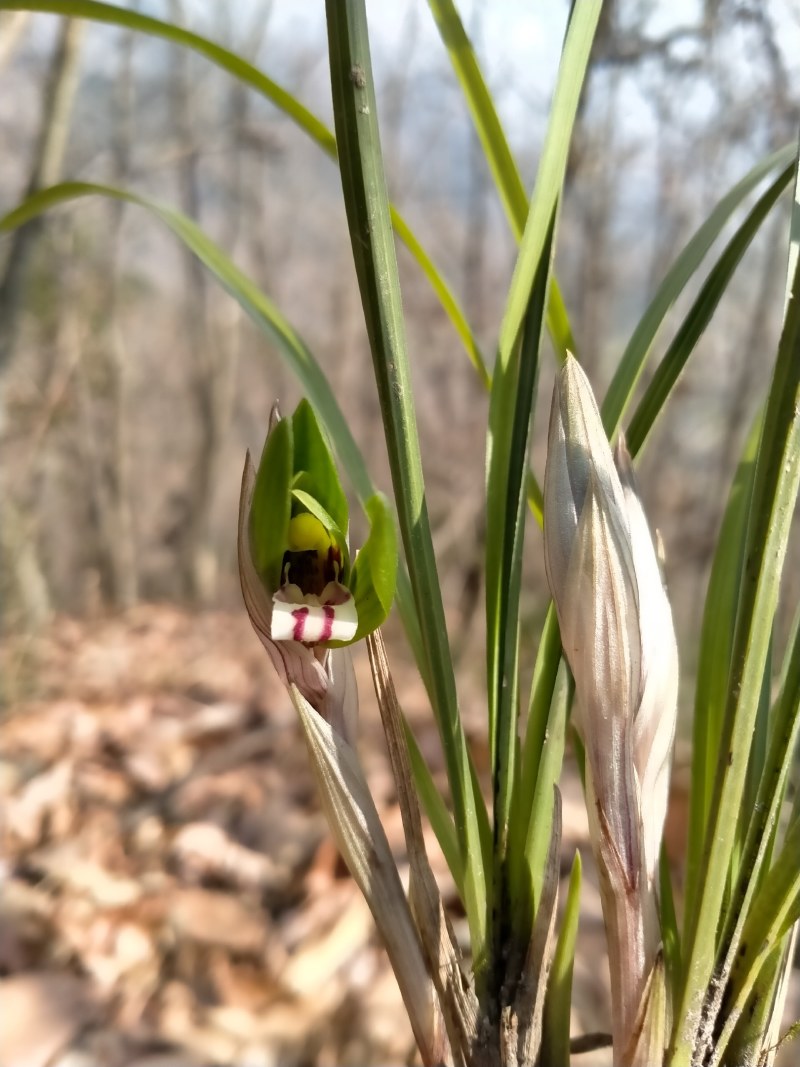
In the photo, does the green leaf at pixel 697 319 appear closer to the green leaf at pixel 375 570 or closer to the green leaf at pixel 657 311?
the green leaf at pixel 657 311

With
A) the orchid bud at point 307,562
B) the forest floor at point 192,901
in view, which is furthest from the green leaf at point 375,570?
the forest floor at point 192,901

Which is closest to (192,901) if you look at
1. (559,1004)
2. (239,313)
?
(559,1004)

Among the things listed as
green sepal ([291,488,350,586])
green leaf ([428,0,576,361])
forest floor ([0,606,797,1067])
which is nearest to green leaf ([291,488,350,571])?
green sepal ([291,488,350,586])

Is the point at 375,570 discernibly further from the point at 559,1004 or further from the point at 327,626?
the point at 559,1004

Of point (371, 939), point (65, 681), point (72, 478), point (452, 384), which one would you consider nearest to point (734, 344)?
point (452, 384)

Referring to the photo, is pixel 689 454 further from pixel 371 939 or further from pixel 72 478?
pixel 72 478

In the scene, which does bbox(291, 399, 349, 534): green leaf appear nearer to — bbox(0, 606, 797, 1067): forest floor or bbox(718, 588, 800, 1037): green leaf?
bbox(718, 588, 800, 1037): green leaf
